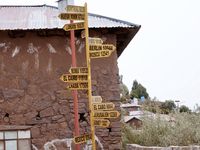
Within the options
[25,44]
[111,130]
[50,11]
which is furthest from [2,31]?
[111,130]

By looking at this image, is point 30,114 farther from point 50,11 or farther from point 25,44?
point 50,11

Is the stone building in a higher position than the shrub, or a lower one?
higher

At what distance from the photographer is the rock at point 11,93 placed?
1080 cm

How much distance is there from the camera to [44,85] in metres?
10.9

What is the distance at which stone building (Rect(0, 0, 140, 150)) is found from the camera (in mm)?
10750

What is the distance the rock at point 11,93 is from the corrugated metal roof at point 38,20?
1442mm

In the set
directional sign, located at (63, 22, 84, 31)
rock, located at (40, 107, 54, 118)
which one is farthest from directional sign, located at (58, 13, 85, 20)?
rock, located at (40, 107, 54, 118)

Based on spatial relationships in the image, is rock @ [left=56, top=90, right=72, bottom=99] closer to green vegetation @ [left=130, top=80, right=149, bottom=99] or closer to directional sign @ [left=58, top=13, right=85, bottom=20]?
directional sign @ [left=58, top=13, right=85, bottom=20]

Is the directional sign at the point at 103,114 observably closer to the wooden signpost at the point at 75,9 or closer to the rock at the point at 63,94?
the wooden signpost at the point at 75,9

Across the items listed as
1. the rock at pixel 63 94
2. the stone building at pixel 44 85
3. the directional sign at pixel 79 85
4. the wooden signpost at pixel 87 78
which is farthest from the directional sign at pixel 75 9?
the rock at pixel 63 94

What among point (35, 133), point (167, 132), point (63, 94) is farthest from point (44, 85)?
point (167, 132)

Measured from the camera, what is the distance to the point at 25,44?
11047 mm

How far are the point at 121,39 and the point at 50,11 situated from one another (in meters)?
1.97

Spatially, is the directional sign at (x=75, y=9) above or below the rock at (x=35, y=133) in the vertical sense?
above
